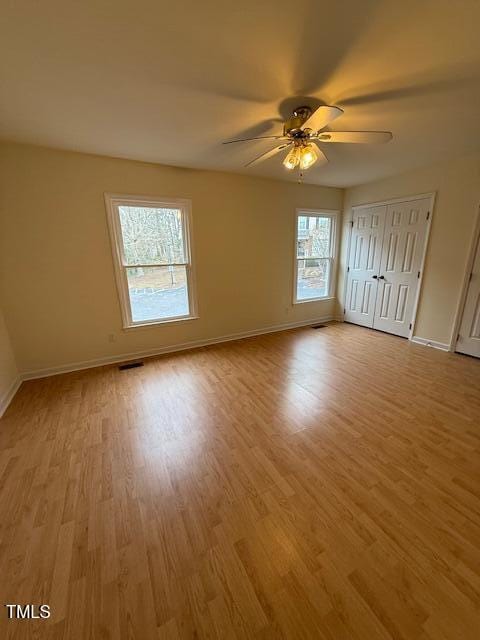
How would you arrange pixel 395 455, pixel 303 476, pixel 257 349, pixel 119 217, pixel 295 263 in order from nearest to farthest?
pixel 303 476
pixel 395 455
pixel 119 217
pixel 257 349
pixel 295 263

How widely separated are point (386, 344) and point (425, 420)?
6.29 feet

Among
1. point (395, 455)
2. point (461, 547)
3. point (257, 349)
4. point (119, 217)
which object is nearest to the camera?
point (461, 547)

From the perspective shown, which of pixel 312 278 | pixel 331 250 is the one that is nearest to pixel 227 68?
pixel 312 278

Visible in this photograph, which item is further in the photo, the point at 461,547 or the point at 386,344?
the point at 386,344

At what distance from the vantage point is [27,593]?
1105 mm

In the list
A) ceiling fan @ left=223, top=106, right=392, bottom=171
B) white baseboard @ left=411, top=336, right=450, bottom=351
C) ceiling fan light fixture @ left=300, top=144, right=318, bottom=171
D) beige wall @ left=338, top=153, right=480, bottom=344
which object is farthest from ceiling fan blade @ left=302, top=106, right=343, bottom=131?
white baseboard @ left=411, top=336, right=450, bottom=351

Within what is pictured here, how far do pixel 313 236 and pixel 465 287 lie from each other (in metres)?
2.44

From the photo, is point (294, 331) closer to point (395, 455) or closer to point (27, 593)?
point (395, 455)

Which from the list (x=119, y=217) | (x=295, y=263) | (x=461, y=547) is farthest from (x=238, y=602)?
(x=295, y=263)

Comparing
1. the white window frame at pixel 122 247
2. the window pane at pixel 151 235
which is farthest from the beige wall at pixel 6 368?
the window pane at pixel 151 235

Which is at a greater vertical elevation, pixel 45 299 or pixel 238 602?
pixel 45 299

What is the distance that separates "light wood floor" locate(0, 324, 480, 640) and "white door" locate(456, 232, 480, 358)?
3.33 feet

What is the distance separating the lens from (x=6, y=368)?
2676 millimetres

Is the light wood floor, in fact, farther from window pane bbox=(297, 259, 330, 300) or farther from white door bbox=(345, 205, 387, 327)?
window pane bbox=(297, 259, 330, 300)
